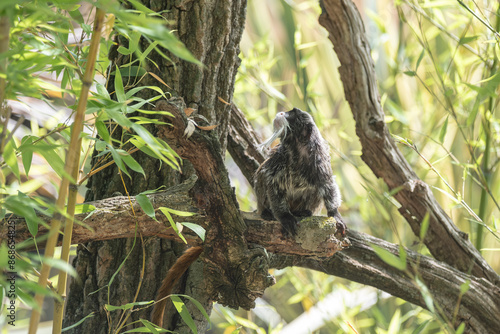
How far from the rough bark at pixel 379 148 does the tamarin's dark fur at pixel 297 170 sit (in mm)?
281

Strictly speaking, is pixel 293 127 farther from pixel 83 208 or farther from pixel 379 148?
pixel 83 208

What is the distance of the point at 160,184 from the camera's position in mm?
1484

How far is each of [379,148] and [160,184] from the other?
88cm

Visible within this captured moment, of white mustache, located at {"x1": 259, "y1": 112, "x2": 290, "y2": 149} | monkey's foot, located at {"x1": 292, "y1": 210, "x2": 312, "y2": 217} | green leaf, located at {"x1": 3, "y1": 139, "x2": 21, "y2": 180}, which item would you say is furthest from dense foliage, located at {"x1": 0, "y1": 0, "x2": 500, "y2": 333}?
white mustache, located at {"x1": 259, "y1": 112, "x2": 290, "y2": 149}

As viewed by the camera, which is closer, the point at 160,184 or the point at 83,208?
the point at 83,208

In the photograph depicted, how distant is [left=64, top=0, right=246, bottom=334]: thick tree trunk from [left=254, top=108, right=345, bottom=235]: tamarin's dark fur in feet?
0.95

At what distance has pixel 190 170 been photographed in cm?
150

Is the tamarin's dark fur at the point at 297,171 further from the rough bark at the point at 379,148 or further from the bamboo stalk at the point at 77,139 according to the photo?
the bamboo stalk at the point at 77,139

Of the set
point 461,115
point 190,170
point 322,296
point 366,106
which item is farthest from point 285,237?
point 461,115

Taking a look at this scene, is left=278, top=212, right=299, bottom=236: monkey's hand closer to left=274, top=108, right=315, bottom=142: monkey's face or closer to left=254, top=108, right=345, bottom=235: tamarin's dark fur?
left=254, top=108, right=345, bottom=235: tamarin's dark fur

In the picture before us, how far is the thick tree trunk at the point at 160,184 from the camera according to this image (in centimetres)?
142

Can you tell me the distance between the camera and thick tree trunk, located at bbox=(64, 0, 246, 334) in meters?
1.42

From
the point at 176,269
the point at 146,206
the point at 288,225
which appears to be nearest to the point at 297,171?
the point at 288,225

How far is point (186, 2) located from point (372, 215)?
173 centimetres
